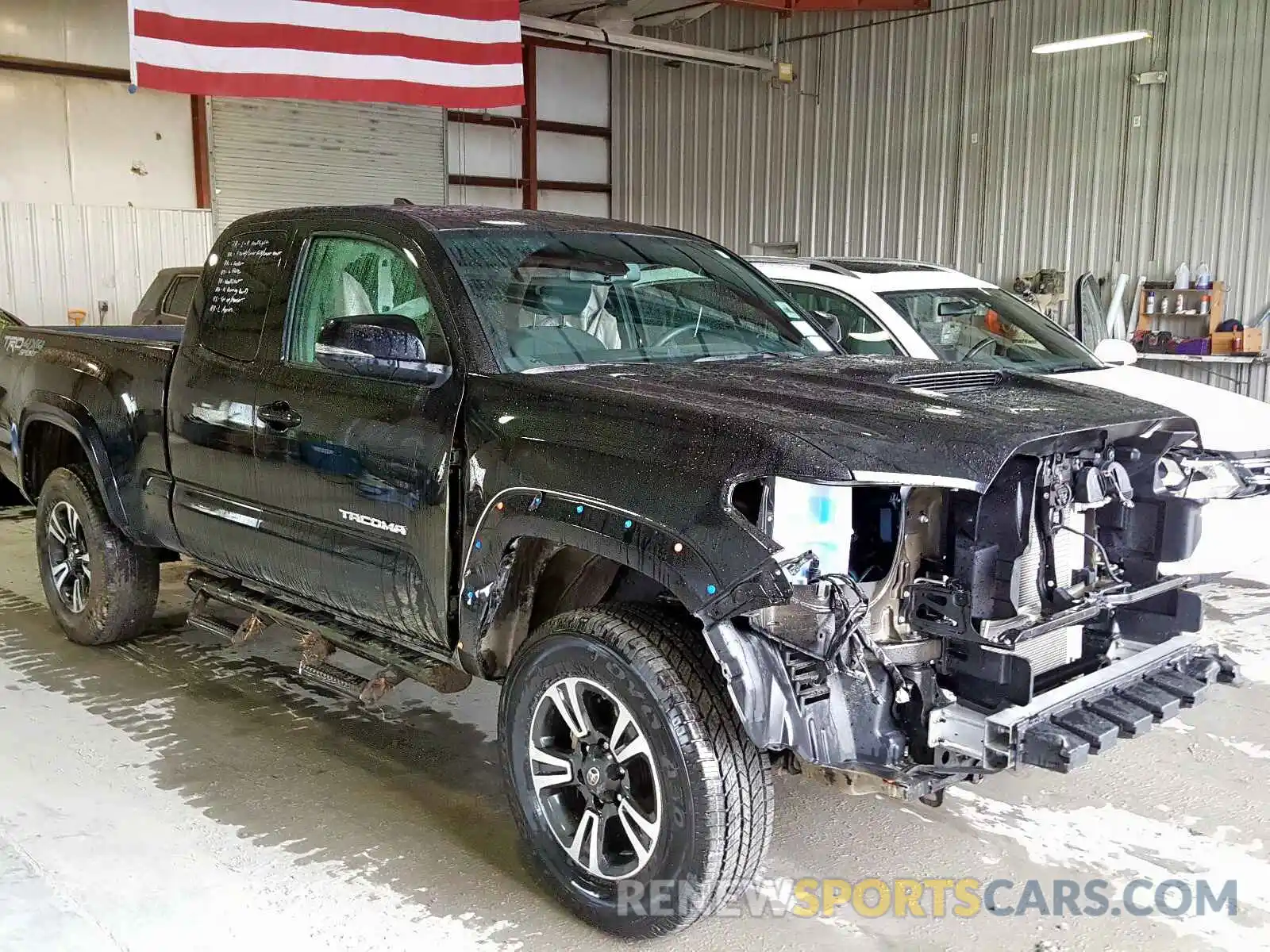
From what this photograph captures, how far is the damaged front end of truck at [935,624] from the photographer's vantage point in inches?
97.4

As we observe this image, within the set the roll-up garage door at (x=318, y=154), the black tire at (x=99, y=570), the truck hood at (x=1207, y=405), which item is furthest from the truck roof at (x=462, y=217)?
the roll-up garage door at (x=318, y=154)

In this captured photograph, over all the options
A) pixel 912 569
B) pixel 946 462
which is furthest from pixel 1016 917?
pixel 946 462

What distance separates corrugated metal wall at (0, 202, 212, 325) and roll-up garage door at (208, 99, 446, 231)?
0.64 meters

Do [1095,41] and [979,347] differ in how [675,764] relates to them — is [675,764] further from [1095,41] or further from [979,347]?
[1095,41]

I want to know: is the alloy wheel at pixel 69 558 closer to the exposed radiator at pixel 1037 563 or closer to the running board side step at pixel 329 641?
the running board side step at pixel 329 641

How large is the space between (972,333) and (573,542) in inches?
178

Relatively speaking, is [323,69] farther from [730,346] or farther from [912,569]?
[912,569]

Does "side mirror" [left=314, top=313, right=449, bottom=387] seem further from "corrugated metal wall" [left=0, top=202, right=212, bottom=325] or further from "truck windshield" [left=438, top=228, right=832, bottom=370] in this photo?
"corrugated metal wall" [left=0, top=202, right=212, bottom=325]

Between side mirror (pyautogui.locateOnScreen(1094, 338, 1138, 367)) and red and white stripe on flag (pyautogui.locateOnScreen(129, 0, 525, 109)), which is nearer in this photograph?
side mirror (pyautogui.locateOnScreen(1094, 338, 1138, 367))

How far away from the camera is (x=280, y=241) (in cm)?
404

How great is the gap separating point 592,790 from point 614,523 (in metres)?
0.71

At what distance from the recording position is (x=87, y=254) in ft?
45.1

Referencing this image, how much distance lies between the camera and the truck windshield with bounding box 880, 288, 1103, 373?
21.2 feet

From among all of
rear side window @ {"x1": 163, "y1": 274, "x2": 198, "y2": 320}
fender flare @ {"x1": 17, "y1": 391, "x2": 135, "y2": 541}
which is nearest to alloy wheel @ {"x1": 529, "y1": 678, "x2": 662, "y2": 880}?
fender flare @ {"x1": 17, "y1": 391, "x2": 135, "y2": 541}
